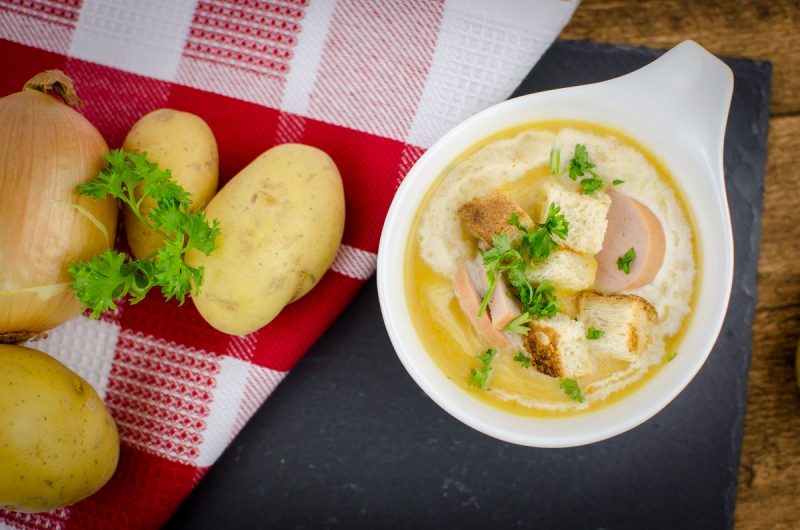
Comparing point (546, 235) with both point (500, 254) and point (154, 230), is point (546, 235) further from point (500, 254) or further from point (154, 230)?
point (154, 230)

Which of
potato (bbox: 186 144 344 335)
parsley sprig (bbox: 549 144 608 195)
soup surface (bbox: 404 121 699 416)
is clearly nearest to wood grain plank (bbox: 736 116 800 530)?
soup surface (bbox: 404 121 699 416)

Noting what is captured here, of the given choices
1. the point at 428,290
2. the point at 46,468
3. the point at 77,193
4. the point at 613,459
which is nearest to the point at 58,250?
the point at 77,193

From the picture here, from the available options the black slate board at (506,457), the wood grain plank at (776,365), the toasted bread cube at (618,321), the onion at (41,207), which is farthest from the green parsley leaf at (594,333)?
the onion at (41,207)

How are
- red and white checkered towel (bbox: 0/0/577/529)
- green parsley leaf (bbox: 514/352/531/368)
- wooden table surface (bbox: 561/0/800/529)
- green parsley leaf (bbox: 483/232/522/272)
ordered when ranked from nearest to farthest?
green parsley leaf (bbox: 483/232/522/272) → green parsley leaf (bbox: 514/352/531/368) → red and white checkered towel (bbox: 0/0/577/529) → wooden table surface (bbox: 561/0/800/529)

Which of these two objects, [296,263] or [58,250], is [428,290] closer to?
[296,263]

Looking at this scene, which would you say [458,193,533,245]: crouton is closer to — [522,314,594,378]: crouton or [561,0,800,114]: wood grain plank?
[522,314,594,378]: crouton

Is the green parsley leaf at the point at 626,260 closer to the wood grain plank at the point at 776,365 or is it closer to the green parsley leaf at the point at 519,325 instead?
the green parsley leaf at the point at 519,325
